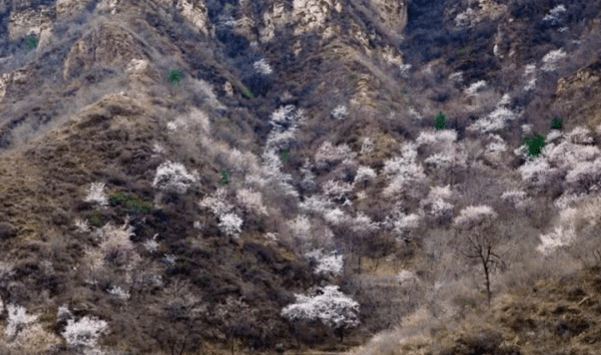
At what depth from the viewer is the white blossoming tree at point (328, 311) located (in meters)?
41.9

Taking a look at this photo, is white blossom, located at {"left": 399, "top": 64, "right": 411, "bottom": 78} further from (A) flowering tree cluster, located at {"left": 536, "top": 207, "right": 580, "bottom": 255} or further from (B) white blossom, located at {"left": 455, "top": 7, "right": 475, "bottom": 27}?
(A) flowering tree cluster, located at {"left": 536, "top": 207, "right": 580, "bottom": 255}

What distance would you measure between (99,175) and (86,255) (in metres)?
9.43

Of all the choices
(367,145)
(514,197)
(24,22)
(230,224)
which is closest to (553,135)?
(514,197)

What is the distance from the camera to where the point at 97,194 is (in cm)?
4434

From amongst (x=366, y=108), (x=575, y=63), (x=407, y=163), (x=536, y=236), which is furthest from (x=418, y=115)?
(x=536, y=236)

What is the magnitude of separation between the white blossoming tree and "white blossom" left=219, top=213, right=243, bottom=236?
26.7 feet

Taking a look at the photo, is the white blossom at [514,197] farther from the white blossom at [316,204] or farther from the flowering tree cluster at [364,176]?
the white blossom at [316,204]

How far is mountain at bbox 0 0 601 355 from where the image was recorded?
34.2 m

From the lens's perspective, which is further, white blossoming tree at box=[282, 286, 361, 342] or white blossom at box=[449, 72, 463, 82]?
white blossom at box=[449, 72, 463, 82]

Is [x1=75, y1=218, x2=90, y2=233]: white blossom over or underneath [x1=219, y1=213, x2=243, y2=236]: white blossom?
underneath

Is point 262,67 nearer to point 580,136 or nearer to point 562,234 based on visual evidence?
point 580,136

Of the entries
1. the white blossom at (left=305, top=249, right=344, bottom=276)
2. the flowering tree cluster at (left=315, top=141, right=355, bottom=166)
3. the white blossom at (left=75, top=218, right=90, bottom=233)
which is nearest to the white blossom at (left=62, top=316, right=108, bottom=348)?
the white blossom at (left=75, top=218, right=90, bottom=233)

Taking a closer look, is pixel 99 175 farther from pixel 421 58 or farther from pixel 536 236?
pixel 421 58

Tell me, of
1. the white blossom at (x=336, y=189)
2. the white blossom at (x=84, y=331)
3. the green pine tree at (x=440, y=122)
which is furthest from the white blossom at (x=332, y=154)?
the white blossom at (x=84, y=331)
